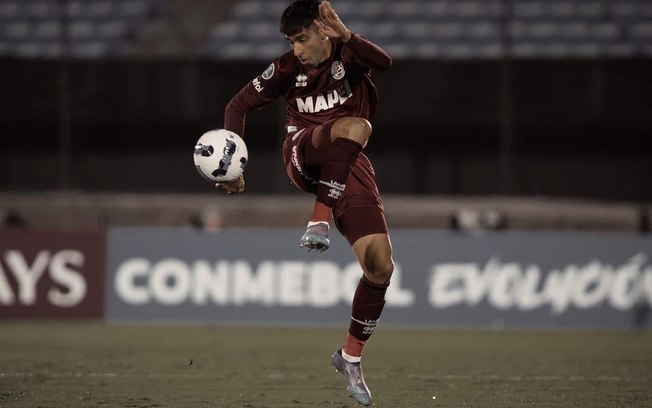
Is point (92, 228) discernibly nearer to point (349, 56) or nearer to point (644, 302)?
point (644, 302)

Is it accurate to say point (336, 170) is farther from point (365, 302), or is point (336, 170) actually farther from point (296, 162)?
point (365, 302)

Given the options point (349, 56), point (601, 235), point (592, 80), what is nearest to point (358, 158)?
point (349, 56)

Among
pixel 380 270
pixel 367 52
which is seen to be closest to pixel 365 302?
pixel 380 270

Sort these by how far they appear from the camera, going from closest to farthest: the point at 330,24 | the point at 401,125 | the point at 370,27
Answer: the point at 330,24, the point at 401,125, the point at 370,27

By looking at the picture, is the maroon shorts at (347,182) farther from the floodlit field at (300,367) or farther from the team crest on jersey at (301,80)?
the floodlit field at (300,367)

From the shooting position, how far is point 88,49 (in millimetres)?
12961

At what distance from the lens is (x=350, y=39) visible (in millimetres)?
6176

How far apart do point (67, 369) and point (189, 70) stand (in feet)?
17.7

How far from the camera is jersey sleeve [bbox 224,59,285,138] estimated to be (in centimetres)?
655

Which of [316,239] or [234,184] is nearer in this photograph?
[316,239]

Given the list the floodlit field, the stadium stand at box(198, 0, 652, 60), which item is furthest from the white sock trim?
the stadium stand at box(198, 0, 652, 60)

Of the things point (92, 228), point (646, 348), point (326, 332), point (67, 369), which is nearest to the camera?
point (67, 369)

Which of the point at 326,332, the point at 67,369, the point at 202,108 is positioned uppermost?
the point at 202,108

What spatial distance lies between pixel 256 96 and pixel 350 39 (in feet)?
2.41
